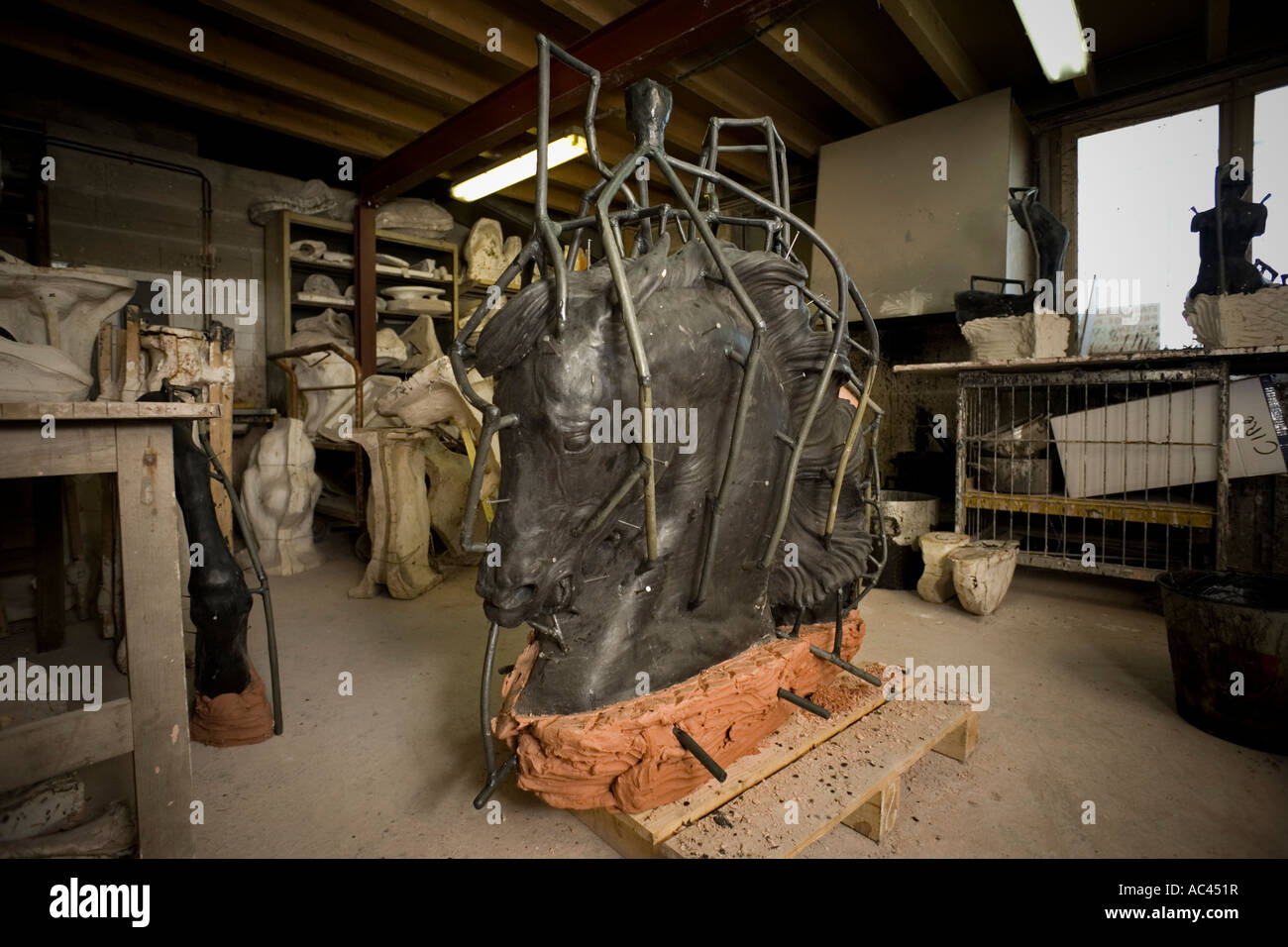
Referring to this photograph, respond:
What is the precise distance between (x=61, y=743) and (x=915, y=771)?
79.2 inches

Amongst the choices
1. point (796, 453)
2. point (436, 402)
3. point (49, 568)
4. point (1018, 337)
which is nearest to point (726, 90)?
point (1018, 337)

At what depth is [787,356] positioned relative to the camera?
157 cm

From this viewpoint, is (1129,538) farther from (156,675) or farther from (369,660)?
(156,675)

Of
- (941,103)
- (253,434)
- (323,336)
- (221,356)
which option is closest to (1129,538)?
(941,103)

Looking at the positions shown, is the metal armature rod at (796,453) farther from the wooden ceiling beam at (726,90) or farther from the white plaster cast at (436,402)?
the wooden ceiling beam at (726,90)

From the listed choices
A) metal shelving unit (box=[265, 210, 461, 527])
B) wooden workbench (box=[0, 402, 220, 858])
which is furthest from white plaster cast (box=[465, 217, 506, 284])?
wooden workbench (box=[0, 402, 220, 858])

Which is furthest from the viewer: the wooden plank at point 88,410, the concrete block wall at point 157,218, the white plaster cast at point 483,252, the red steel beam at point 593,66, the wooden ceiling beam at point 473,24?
the white plaster cast at point 483,252

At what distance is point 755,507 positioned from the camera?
1.54m

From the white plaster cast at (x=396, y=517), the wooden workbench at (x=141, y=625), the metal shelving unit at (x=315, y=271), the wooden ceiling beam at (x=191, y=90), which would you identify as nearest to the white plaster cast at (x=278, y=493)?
the metal shelving unit at (x=315, y=271)

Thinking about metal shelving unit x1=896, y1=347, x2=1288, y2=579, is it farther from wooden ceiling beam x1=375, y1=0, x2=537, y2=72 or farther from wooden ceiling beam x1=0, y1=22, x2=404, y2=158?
wooden ceiling beam x1=0, y1=22, x2=404, y2=158

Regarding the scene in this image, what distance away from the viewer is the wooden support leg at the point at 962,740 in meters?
1.82

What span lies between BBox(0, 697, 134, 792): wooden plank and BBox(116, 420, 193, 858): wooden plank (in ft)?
0.11

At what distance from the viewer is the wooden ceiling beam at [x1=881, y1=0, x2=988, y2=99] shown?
136 inches

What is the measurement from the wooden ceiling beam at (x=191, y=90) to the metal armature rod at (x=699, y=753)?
5.28 metres
